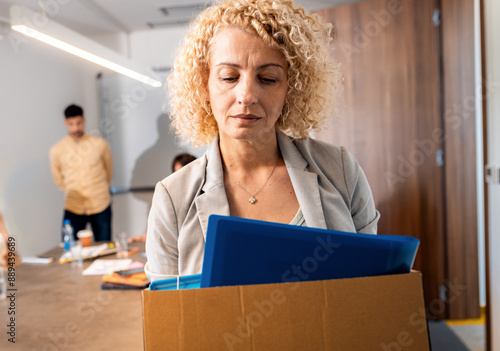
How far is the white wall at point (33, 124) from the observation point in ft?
12.5

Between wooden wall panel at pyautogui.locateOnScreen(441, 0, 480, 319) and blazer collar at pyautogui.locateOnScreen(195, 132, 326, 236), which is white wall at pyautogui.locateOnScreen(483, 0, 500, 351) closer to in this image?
wooden wall panel at pyautogui.locateOnScreen(441, 0, 480, 319)

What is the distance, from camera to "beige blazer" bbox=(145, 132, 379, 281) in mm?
955

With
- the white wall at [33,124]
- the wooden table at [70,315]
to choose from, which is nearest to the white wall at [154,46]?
A: the white wall at [33,124]

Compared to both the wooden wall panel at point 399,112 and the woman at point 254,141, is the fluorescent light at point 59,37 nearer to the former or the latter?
the woman at point 254,141

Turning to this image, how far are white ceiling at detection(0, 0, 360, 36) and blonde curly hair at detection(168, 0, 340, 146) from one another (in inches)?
112

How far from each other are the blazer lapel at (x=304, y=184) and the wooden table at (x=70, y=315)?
76 cm

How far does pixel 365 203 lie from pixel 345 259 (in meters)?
0.49

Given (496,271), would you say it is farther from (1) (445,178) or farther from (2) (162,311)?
(2) (162,311)

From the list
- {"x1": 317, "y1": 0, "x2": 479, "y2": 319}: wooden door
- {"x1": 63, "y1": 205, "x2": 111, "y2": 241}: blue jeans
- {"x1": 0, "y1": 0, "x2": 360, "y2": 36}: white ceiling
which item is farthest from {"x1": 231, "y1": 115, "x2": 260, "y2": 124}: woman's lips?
{"x1": 63, "y1": 205, "x2": 111, "y2": 241}: blue jeans

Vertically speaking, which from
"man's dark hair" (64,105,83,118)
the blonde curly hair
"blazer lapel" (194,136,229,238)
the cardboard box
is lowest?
the cardboard box

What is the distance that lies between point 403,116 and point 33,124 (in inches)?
140

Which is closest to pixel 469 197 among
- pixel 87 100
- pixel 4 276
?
pixel 4 276

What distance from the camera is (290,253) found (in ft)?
1.91

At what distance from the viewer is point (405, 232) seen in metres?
3.21
